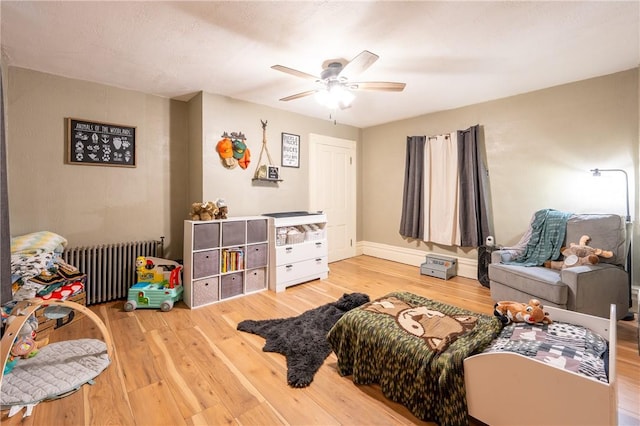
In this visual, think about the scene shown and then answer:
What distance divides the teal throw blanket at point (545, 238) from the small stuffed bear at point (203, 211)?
333cm

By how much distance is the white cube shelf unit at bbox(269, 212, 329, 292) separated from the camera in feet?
11.4

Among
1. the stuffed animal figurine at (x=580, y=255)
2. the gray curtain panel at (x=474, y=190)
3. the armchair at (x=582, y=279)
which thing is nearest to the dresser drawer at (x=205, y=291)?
the armchair at (x=582, y=279)

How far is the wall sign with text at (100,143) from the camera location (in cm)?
290

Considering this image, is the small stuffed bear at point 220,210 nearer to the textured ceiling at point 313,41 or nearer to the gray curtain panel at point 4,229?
the textured ceiling at point 313,41

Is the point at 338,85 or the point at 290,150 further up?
the point at 338,85

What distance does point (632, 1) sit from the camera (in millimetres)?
1779

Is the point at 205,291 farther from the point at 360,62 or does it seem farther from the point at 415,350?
the point at 360,62

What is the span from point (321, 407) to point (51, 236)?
295 centimetres

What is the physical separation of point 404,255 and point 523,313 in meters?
3.10

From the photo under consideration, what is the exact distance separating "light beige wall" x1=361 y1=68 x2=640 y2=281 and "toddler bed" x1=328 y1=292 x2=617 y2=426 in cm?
217

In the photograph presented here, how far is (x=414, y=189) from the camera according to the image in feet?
14.7

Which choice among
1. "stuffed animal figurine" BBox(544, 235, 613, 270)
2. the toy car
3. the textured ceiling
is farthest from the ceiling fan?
the toy car

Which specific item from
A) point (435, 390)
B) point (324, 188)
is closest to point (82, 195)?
point (324, 188)

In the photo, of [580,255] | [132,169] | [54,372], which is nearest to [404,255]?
[580,255]
